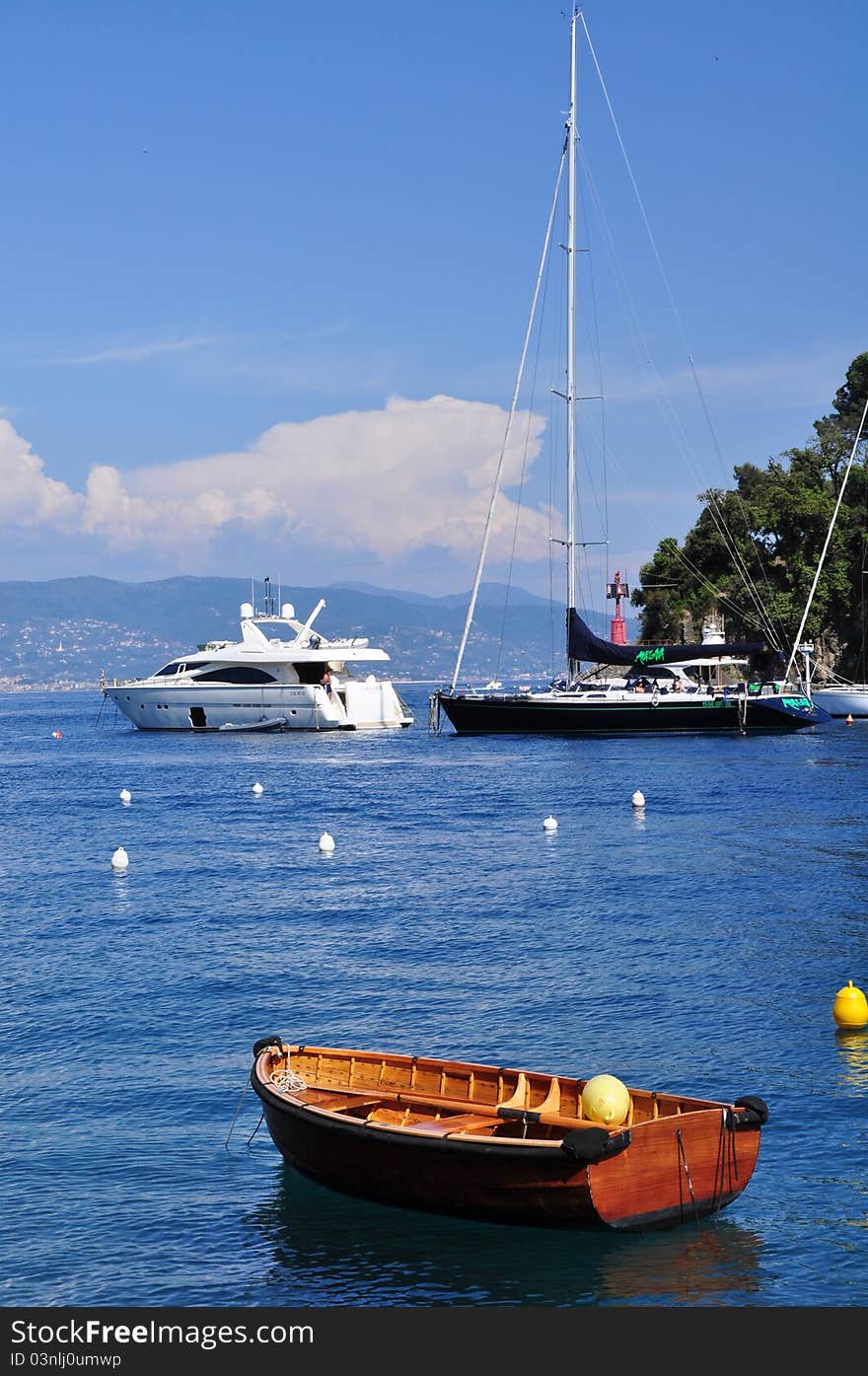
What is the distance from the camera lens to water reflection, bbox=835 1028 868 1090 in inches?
737

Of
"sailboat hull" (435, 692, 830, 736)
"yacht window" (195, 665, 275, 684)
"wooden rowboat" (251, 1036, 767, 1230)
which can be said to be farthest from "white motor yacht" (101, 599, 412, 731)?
"wooden rowboat" (251, 1036, 767, 1230)

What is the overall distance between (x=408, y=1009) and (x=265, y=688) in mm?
71821

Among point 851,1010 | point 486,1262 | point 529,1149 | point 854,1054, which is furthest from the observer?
point 851,1010

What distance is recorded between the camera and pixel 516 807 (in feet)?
163

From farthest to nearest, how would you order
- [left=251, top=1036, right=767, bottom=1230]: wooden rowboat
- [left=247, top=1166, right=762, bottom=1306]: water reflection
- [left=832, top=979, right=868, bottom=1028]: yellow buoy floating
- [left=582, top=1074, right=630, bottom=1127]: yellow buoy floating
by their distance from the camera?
1. [left=832, top=979, right=868, bottom=1028]: yellow buoy floating
2. [left=582, top=1074, right=630, bottom=1127]: yellow buoy floating
3. [left=251, top=1036, right=767, bottom=1230]: wooden rowboat
4. [left=247, top=1166, right=762, bottom=1306]: water reflection

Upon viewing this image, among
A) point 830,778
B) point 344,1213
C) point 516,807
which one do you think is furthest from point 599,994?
point 830,778

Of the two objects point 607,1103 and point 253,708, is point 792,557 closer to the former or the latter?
point 253,708

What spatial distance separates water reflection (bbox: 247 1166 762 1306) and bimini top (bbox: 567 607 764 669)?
63761mm

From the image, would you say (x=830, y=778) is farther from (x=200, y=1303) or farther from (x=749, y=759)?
(x=200, y=1303)

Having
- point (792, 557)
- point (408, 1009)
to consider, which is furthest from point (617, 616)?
point (408, 1009)

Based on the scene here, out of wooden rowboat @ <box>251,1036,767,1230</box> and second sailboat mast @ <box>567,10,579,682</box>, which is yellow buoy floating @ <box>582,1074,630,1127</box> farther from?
second sailboat mast @ <box>567,10,579,682</box>

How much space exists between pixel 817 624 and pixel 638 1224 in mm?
91393

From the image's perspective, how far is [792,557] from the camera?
335ft

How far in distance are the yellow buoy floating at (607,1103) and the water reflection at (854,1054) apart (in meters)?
5.80
